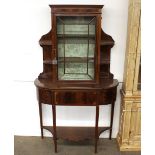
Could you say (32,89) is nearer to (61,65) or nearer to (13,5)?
Answer: (61,65)

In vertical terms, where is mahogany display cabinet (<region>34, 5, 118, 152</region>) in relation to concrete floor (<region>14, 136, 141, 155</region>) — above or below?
above

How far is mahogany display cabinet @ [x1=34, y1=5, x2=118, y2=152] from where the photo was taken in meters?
2.21

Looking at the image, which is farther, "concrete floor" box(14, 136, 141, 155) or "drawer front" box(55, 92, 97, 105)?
"concrete floor" box(14, 136, 141, 155)

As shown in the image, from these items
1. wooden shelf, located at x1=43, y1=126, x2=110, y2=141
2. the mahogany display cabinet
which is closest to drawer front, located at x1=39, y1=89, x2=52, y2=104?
the mahogany display cabinet

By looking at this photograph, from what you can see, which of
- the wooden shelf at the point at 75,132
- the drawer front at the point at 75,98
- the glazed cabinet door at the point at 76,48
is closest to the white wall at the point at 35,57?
the wooden shelf at the point at 75,132

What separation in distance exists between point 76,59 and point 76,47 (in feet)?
0.42

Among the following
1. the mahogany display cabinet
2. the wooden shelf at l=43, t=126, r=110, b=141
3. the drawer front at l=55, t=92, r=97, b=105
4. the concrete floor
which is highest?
the mahogany display cabinet

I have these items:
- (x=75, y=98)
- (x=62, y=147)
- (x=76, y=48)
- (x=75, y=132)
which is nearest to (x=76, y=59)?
(x=76, y=48)

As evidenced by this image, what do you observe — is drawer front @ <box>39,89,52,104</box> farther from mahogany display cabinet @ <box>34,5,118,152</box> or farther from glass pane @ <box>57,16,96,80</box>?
glass pane @ <box>57,16,96,80</box>

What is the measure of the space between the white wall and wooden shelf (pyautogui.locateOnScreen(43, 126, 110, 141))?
0.09m

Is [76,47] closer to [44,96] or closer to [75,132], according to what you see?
[44,96]

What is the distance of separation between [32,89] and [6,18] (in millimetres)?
2132

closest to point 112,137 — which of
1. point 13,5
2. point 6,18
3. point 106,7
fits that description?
point 106,7
